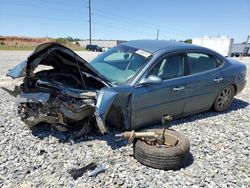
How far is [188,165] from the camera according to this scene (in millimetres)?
3662

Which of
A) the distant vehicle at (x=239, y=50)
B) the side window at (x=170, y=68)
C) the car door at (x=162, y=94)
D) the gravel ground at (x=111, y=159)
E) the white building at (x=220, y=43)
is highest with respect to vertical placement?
the side window at (x=170, y=68)

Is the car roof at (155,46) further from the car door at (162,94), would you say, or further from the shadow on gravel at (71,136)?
the shadow on gravel at (71,136)

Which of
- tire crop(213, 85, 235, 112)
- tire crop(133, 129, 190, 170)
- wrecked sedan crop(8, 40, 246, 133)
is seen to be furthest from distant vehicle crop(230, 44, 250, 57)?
tire crop(133, 129, 190, 170)

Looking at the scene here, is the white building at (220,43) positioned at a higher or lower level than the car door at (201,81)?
lower

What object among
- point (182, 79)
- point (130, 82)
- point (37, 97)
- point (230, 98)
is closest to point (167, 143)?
point (130, 82)

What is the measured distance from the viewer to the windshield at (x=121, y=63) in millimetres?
4492

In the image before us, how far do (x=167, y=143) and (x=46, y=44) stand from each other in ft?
7.62

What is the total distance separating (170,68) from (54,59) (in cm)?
209

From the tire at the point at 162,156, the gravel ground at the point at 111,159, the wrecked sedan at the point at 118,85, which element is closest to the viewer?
the gravel ground at the point at 111,159

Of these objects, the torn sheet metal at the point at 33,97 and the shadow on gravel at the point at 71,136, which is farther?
the shadow on gravel at the point at 71,136

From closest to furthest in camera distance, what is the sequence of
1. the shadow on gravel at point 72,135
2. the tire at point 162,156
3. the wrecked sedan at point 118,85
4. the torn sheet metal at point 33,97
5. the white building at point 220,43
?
1. the tire at point 162,156
2. the torn sheet metal at point 33,97
3. the wrecked sedan at point 118,85
4. the shadow on gravel at point 72,135
5. the white building at point 220,43

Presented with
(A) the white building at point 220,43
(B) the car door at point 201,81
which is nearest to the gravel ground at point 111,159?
(B) the car door at point 201,81

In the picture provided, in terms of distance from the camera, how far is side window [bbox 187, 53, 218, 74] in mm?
5113

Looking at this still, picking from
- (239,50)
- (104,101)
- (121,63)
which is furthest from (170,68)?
(239,50)
